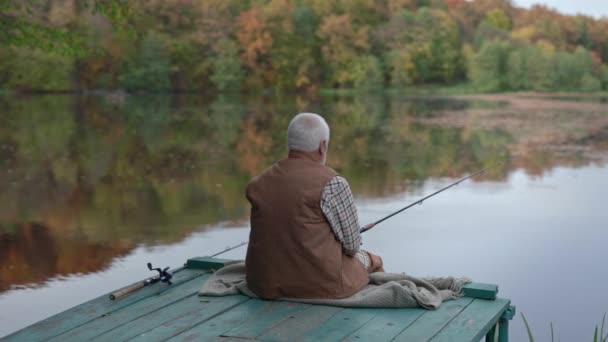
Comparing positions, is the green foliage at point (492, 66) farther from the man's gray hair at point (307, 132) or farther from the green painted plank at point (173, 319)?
the green painted plank at point (173, 319)

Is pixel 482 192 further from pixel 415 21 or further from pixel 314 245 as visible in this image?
pixel 415 21

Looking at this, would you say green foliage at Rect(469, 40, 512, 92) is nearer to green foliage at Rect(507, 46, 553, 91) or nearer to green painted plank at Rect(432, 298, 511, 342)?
green foliage at Rect(507, 46, 553, 91)

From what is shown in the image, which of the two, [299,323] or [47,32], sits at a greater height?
[47,32]

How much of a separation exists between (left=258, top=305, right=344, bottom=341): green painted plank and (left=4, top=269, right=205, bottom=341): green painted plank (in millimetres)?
784

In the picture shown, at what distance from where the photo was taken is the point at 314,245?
3.63 meters

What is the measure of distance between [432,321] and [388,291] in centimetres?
27

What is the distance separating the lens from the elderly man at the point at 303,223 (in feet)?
11.9

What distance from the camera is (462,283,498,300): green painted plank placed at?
12.1 ft

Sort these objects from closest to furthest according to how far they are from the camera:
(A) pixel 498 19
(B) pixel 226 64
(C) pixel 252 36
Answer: (B) pixel 226 64, (C) pixel 252 36, (A) pixel 498 19

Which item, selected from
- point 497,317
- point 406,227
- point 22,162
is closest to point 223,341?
point 497,317

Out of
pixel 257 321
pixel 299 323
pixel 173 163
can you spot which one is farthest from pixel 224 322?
pixel 173 163

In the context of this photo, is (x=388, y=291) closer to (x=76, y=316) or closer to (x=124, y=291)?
(x=124, y=291)

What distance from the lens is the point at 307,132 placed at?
365 cm

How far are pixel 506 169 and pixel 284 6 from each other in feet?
139
